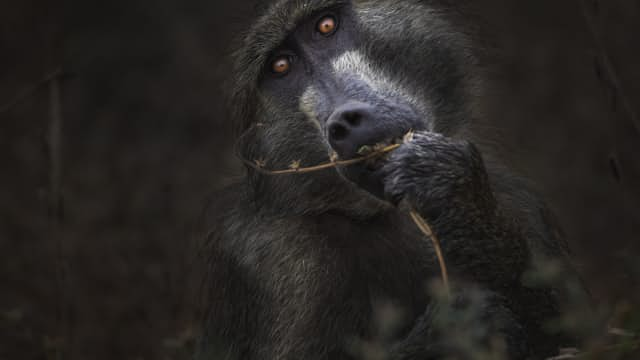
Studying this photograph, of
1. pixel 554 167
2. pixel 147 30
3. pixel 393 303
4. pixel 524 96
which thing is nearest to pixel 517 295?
pixel 393 303

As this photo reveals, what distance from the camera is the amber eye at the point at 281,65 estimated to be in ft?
A: 13.9

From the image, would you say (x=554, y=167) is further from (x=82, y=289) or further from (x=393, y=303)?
(x=393, y=303)

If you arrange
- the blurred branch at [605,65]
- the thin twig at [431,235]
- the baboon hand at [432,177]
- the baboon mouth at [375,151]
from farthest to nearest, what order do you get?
the blurred branch at [605,65] < the baboon mouth at [375,151] < the baboon hand at [432,177] < the thin twig at [431,235]

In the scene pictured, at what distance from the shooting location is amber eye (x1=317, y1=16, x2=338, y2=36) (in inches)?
167

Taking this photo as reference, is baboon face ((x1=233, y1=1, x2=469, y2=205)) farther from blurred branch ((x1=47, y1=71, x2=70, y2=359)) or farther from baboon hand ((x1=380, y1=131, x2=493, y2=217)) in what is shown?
blurred branch ((x1=47, y1=71, x2=70, y2=359))

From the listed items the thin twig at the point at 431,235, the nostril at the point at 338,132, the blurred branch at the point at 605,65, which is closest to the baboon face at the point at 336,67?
the nostril at the point at 338,132

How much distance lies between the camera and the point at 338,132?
3570 millimetres

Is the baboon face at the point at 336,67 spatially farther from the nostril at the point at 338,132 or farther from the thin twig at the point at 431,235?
→ the thin twig at the point at 431,235

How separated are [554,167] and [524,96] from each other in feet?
2.80

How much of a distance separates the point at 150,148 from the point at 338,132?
595 centimetres

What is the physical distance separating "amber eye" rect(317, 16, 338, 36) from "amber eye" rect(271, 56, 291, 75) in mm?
192

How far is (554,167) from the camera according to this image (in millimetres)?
8398

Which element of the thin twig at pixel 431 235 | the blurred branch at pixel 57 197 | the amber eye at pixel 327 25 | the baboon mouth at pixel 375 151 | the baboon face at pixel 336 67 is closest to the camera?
the thin twig at pixel 431 235

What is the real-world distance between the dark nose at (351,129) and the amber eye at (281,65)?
2.36 feet
